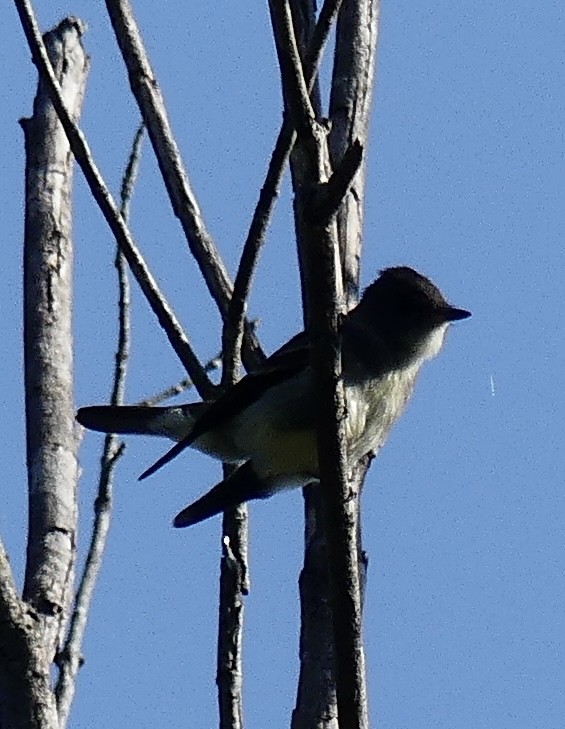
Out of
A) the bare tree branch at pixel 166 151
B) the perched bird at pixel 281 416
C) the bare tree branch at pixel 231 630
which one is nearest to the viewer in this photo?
the bare tree branch at pixel 231 630

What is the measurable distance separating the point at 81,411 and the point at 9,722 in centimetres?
206

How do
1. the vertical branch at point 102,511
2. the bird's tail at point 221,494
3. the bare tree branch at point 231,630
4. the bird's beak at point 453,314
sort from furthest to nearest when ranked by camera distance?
the bird's beak at point 453,314
the bird's tail at point 221,494
the vertical branch at point 102,511
the bare tree branch at point 231,630

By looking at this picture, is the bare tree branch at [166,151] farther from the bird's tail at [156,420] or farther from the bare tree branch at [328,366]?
the bare tree branch at [328,366]

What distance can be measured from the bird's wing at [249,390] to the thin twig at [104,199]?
50 cm

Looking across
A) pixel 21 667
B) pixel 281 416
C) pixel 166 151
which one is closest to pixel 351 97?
pixel 166 151

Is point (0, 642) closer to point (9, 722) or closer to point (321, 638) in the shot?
point (9, 722)

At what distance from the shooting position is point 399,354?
5.00 metres


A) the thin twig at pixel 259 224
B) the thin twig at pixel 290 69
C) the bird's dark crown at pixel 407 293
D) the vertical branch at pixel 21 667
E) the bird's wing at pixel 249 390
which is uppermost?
the bird's dark crown at pixel 407 293

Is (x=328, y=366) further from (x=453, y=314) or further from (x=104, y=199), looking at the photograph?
(x=453, y=314)

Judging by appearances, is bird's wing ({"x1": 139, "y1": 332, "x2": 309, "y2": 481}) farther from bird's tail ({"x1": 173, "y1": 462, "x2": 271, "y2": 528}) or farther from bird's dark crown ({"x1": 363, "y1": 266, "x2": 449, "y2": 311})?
bird's dark crown ({"x1": 363, "y1": 266, "x2": 449, "y2": 311})

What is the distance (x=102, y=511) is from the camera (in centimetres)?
373

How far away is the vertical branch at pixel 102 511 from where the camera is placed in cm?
323

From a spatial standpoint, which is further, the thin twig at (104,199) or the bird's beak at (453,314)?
the bird's beak at (453,314)

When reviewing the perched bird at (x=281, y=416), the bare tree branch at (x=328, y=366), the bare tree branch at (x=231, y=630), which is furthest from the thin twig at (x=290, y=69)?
the perched bird at (x=281, y=416)
